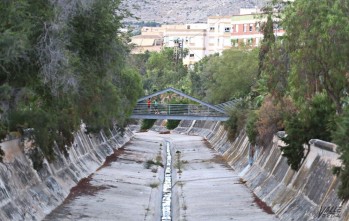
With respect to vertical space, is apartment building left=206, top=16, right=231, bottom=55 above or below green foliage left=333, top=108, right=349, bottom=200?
above

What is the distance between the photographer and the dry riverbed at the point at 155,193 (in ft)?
129

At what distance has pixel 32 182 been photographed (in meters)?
40.2

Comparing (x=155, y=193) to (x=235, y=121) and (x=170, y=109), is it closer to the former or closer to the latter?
(x=235, y=121)

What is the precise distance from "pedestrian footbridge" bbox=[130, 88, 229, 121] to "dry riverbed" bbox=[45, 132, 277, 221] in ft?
44.1

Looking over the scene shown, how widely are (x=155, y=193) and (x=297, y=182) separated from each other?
1280 cm

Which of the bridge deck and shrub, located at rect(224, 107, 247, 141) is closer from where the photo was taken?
shrub, located at rect(224, 107, 247, 141)

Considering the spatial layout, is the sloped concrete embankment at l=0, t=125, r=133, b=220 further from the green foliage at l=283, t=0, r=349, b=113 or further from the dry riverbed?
the green foliage at l=283, t=0, r=349, b=113

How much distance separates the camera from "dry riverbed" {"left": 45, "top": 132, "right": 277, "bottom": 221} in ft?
129

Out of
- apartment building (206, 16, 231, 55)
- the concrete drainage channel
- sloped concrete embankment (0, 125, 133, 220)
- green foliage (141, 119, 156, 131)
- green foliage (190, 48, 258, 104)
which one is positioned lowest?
green foliage (141, 119, 156, 131)

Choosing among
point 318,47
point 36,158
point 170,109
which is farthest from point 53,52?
point 170,109

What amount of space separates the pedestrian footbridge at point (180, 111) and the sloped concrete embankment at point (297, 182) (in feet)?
96.8

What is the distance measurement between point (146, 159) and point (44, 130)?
3492cm

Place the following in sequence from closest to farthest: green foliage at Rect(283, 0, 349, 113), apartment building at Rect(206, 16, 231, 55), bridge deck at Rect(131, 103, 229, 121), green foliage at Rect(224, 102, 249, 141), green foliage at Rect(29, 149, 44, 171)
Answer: green foliage at Rect(283, 0, 349, 113) < green foliage at Rect(29, 149, 44, 171) < green foliage at Rect(224, 102, 249, 141) < bridge deck at Rect(131, 103, 229, 121) < apartment building at Rect(206, 16, 231, 55)

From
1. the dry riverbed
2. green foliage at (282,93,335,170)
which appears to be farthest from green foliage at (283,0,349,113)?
the dry riverbed
